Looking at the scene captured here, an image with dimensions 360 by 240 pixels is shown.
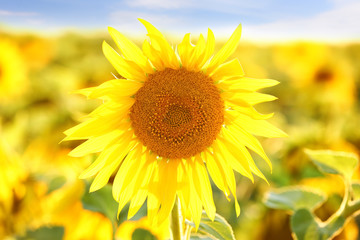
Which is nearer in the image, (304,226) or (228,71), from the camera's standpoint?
(228,71)

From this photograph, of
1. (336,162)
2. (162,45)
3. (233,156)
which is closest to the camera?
(162,45)

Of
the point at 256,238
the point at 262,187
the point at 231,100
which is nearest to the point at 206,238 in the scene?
the point at 231,100

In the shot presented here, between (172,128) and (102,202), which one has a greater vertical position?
(172,128)

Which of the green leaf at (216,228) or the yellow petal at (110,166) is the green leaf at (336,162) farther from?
the yellow petal at (110,166)

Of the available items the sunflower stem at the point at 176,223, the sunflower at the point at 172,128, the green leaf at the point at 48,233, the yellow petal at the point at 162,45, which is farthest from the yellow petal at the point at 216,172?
the green leaf at the point at 48,233

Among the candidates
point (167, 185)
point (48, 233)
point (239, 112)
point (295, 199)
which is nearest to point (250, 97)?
point (239, 112)

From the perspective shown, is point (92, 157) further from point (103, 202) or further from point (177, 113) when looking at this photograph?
point (177, 113)
